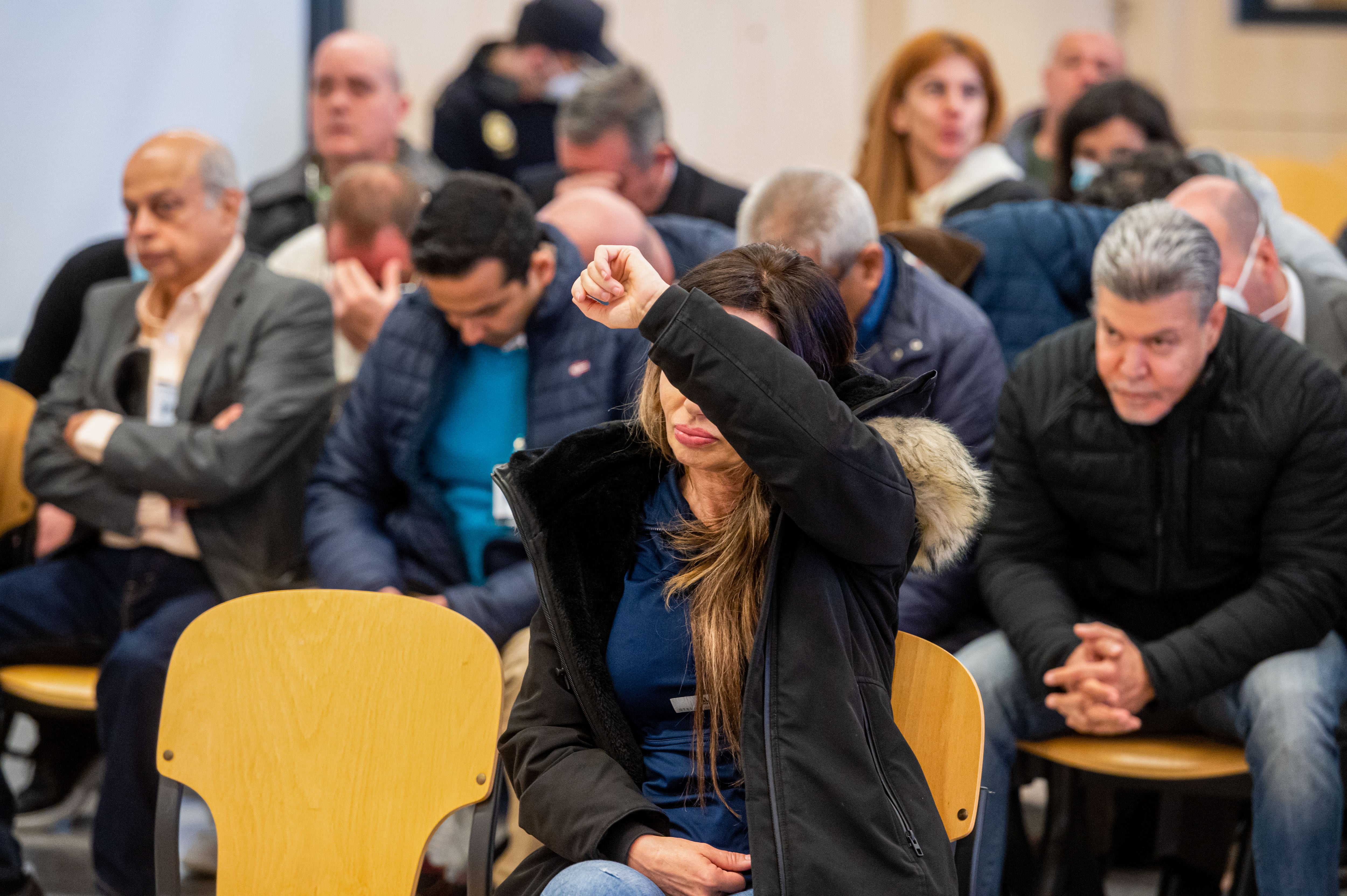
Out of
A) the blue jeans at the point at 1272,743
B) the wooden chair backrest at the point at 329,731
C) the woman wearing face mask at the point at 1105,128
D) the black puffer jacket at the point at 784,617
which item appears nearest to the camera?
the black puffer jacket at the point at 784,617

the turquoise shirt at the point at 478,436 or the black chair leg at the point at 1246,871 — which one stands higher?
the turquoise shirt at the point at 478,436

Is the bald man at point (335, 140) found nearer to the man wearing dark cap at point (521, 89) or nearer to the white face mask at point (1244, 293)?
the man wearing dark cap at point (521, 89)

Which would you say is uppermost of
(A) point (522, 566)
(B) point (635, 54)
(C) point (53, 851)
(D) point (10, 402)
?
(B) point (635, 54)

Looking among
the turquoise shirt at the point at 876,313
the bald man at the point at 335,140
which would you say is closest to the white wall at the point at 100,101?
the bald man at the point at 335,140

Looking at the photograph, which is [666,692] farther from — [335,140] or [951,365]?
[335,140]

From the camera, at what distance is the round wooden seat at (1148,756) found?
2.21 meters

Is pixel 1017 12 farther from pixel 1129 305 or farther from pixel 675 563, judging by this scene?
pixel 675 563

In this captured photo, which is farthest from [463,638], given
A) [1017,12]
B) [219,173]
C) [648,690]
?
[1017,12]

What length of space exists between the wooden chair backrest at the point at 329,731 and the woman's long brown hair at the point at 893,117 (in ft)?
7.46

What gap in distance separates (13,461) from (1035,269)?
2378mm

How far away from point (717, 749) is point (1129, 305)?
1.08m

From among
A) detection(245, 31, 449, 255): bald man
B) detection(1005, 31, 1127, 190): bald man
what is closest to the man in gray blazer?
detection(245, 31, 449, 255): bald man

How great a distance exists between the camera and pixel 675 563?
1670 millimetres

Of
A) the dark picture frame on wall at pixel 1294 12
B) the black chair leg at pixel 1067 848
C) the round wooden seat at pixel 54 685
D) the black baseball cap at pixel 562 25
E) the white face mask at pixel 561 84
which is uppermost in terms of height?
the dark picture frame on wall at pixel 1294 12
